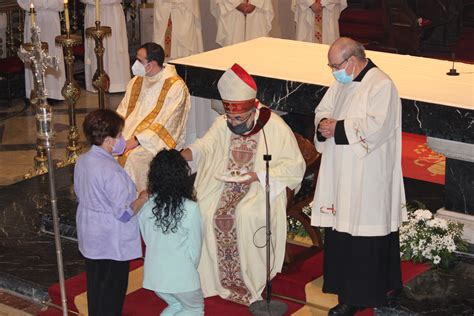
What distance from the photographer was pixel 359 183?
648cm

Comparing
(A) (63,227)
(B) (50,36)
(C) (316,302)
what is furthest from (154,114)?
(B) (50,36)

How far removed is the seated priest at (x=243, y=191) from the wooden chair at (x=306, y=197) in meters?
0.30

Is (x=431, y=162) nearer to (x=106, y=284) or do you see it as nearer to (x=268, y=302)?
(x=268, y=302)

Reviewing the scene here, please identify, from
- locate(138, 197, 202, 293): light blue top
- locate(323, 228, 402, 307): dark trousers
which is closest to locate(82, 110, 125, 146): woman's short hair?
locate(138, 197, 202, 293): light blue top

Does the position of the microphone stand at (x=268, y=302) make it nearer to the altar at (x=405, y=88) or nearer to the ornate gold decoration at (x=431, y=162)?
the altar at (x=405, y=88)

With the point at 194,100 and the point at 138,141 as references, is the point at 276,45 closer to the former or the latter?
the point at 194,100

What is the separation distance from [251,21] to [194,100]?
4.16 m

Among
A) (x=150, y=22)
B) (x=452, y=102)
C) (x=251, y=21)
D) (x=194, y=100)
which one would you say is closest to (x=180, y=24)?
(x=251, y=21)

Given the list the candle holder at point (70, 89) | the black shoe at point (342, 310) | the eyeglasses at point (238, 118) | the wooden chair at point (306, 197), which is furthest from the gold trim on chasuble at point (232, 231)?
the candle holder at point (70, 89)

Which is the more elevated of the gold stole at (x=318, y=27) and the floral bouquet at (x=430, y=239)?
the gold stole at (x=318, y=27)

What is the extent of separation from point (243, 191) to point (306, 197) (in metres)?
0.53

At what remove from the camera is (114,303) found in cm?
655

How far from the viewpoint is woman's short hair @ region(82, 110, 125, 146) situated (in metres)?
6.18

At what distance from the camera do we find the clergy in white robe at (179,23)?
43.5ft
